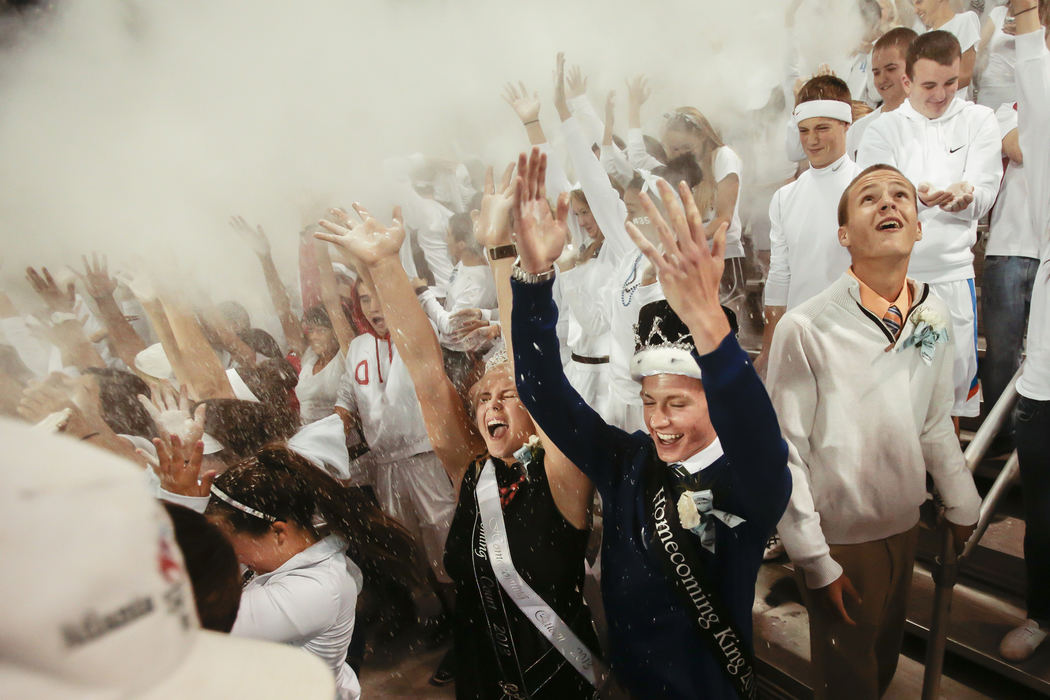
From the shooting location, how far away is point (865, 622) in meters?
1.65

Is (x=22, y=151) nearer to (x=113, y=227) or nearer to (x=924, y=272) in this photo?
(x=113, y=227)

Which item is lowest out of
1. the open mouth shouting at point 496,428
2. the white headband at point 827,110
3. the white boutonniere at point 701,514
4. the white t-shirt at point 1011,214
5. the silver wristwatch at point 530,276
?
the white boutonniere at point 701,514

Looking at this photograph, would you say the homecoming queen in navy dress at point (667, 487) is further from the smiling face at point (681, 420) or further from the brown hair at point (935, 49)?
the brown hair at point (935, 49)

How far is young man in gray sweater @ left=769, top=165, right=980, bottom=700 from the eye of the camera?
1.50 meters

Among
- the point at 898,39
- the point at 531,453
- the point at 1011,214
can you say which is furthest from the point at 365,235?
the point at 1011,214

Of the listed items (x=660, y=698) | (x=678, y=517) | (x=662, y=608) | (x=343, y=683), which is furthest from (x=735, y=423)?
(x=343, y=683)

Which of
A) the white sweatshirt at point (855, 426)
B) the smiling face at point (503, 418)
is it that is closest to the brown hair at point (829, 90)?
the white sweatshirt at point (855, 426)

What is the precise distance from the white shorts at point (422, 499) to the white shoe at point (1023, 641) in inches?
61.0

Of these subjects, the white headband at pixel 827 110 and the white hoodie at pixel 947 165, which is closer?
the white hoodie at pixel 947 165

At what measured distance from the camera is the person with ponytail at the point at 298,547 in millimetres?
1482

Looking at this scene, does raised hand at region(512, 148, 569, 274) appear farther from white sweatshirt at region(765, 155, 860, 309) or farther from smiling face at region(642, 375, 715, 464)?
white sweatshirt at region(765, 155, 860, 309)

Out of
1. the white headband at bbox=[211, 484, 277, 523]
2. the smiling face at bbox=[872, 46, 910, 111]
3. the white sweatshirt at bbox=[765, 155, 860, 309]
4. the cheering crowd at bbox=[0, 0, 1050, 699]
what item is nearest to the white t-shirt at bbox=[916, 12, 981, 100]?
the cheering crowd at bbox=[0, 0, 1050, 699]

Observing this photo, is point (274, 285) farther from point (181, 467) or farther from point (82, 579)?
point (82, 579)

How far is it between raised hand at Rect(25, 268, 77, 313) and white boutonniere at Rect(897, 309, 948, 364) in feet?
6.40
